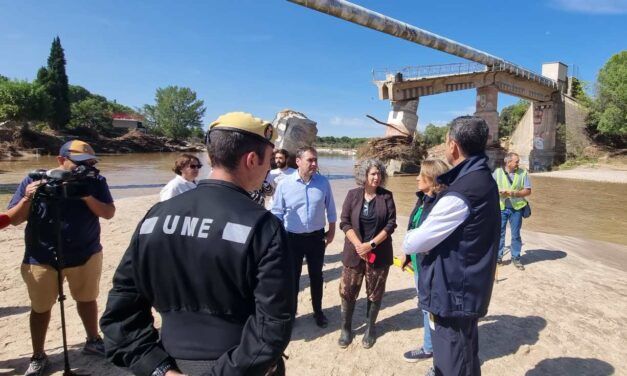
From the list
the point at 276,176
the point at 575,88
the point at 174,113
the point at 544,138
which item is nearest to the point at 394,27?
the point at 276,176

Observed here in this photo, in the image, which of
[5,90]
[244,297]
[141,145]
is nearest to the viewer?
[244,297]

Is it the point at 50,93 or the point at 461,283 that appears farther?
the point at 50,93

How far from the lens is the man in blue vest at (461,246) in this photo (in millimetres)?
2051

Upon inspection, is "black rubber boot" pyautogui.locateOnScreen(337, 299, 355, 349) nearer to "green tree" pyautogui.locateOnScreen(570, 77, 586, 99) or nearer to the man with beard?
the man with beard

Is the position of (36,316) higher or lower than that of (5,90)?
lower

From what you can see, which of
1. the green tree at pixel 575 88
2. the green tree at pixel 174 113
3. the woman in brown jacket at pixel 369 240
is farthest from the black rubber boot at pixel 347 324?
the green tree at pixel 174 113

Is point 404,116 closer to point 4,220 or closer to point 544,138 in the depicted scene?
point 544,138

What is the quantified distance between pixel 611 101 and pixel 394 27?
86.5 feet

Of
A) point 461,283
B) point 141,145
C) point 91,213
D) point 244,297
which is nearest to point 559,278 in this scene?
point 461,283

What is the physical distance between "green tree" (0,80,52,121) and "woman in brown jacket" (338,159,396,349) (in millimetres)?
49995

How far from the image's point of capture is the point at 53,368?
10.1 ft

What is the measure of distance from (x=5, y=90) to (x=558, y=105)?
57.0 m

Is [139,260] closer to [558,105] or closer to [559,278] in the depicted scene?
[559,278]

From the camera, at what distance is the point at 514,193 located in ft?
19.0
